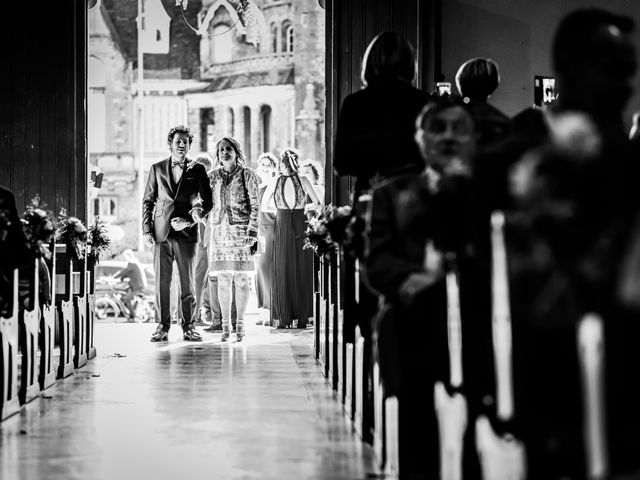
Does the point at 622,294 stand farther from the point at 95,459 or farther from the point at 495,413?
the point at 95,459

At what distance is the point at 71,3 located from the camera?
10133mm

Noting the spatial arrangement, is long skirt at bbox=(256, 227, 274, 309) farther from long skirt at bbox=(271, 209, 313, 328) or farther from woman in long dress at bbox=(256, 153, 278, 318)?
long skirt at bbox=(271, 209, 313, 328)

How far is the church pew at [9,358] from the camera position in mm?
5160

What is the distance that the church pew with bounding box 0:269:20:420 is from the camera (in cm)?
516

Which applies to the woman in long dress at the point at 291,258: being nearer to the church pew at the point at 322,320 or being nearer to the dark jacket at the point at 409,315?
the church pew at the point at 322,320

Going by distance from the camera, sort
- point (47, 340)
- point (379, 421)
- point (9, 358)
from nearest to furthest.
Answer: point (379, 421) → point (9, 358) → point (47, 340)

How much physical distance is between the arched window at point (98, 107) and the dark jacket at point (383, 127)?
2890 centimetres

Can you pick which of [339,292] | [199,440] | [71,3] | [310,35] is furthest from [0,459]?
[310,35]

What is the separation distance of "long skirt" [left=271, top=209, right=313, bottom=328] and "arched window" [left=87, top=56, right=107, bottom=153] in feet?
74.2

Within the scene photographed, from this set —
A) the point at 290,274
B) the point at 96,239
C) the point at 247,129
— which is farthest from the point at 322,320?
the point at 247,129

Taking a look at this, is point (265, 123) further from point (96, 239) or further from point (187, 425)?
point (187, 425)

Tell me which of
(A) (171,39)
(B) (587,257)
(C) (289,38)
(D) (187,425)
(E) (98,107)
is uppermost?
(C) (289,38)

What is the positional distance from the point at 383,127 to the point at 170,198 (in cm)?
477

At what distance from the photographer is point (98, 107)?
3369 cm
